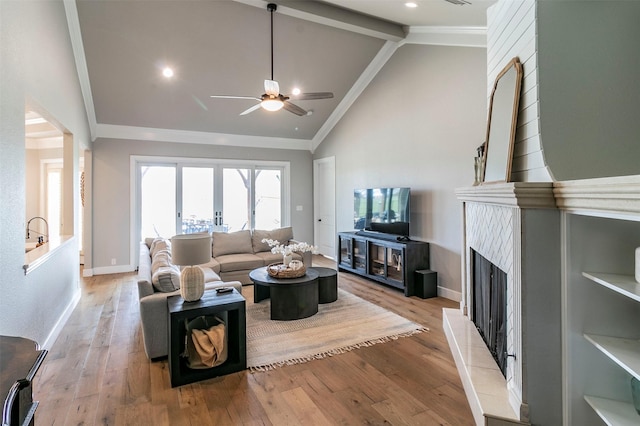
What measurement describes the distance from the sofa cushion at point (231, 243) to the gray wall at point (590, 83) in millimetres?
4705

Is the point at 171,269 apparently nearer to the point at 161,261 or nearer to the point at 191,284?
the point at 161,261

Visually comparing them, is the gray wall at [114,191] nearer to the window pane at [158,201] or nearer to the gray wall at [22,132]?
the window pane at [158,201]

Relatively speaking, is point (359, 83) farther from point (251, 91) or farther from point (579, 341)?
point (579, 341)

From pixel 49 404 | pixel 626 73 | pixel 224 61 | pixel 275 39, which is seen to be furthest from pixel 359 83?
pixel 49 404

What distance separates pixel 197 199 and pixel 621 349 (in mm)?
6880

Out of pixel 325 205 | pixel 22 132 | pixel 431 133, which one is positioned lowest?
pixel 325 205

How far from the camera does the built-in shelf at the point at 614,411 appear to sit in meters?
1.47

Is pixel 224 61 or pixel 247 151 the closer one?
pixel 224 61

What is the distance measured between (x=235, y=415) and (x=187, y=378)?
1.97 ft

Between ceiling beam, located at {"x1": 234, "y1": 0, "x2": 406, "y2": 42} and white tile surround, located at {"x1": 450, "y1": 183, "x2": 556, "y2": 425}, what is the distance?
308 cm

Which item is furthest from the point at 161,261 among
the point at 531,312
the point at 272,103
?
the point at 531,312

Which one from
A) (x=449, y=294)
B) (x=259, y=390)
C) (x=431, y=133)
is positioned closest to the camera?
(x=259, y=390)

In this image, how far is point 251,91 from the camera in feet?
18.7

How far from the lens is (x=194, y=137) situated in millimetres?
6852
